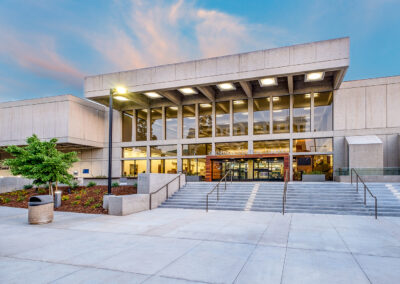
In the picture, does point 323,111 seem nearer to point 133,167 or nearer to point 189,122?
point 189,122

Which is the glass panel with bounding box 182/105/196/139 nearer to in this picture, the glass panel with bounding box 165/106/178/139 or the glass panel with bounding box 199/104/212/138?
the glass panel with bounding box 199/104/212/138

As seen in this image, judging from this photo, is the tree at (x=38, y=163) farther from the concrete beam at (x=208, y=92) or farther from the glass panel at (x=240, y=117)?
the glass panel at (x=240, y=117)

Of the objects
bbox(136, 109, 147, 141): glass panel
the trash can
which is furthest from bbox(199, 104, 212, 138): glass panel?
the trash can

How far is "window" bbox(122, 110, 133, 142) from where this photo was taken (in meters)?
32.1

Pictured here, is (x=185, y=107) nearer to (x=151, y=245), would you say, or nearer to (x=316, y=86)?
(x=316, y=86)

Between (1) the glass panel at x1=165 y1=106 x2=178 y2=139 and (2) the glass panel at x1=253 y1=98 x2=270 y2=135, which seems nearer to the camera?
(2) the glass panel at x1=253 y1=98 x2=270 y2=135

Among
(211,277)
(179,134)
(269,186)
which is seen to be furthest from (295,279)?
(179,134)

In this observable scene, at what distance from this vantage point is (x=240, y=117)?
2795 centimetres

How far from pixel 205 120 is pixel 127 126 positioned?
31.6ft

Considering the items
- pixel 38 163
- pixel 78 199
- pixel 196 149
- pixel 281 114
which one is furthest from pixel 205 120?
pixel 38 163

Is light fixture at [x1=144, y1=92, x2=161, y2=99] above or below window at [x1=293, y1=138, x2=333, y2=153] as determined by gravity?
above

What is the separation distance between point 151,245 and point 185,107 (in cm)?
2374

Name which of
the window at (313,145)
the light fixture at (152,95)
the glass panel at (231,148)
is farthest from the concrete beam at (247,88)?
the light fixture at (152,95)

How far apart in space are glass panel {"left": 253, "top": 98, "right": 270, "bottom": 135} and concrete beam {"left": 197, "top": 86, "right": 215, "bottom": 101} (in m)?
4.18
